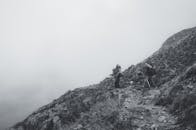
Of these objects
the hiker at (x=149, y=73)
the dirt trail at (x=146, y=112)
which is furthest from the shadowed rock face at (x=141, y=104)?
the hiker at (x=149, y=73)

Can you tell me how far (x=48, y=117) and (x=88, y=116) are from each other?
9.21 m

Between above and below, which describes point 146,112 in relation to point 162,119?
above

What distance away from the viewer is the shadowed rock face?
1886cm

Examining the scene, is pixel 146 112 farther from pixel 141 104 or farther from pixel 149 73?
pixel 149 73

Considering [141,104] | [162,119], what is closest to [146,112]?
[162,119]

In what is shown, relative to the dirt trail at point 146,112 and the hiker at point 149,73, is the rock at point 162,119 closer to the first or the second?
the dirt trail at point 146,112

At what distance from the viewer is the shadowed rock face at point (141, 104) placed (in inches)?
742

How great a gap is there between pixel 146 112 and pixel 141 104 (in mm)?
3059

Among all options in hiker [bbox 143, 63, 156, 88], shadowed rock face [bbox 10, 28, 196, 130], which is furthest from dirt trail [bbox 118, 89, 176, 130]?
hiker [bbox 143, 63, 156, 88]

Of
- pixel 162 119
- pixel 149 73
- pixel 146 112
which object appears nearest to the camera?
pixel 162 119

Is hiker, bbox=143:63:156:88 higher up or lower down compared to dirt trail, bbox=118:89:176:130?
higher up

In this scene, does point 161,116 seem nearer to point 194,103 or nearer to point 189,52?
point 194,103

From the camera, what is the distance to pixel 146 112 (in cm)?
2148

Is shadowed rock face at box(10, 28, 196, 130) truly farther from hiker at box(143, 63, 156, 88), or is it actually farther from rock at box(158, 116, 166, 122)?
hiker at box(143, 63, 156, 88)
